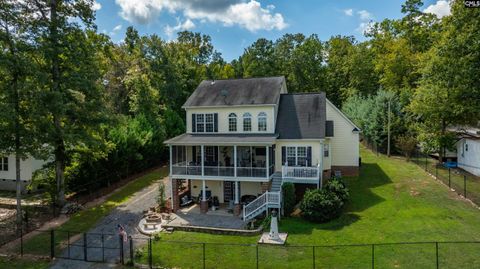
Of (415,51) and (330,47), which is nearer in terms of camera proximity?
(415,51)

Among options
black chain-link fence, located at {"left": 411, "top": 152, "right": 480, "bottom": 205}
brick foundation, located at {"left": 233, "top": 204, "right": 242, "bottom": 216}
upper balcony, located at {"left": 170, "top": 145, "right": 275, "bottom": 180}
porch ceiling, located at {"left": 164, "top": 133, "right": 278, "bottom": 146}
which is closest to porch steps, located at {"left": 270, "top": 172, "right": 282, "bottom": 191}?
upper balcony, located at {"left": 170, "top": 145, "right": 275, "bottom": 180}

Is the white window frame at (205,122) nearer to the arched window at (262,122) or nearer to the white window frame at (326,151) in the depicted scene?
the arched window at (262,122)

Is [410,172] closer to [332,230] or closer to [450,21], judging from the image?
[450,21]

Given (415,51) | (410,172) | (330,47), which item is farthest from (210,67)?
(410,172)

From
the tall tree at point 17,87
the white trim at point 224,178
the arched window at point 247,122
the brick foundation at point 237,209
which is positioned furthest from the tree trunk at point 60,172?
the arched window at point 247,122

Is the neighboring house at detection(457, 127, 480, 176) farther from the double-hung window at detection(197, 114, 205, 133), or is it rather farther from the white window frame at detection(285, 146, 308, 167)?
the double-hung window at detection(197, 114, 205, 133)

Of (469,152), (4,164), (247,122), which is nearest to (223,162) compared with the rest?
(247,122)
